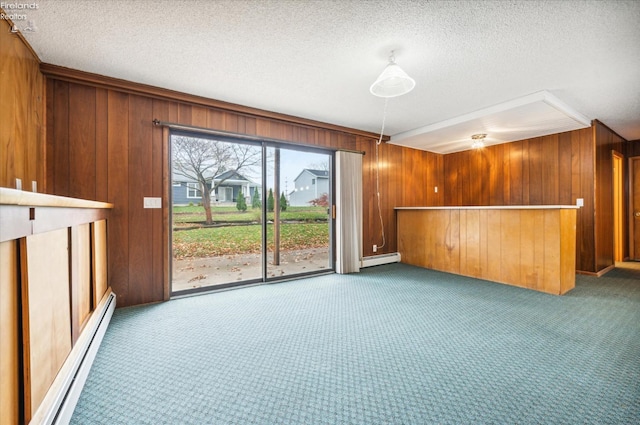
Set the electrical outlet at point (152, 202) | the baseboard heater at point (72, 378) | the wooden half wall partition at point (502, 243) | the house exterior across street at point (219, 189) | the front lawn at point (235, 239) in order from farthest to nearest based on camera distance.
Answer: the front lawn at point (235, 239)
the house exterior across street at point (219, 189)
the wooden half wall partition at point (502, 243)
the electrical outlet at point (152, 202)
the baseboard heater at point (72, 378)

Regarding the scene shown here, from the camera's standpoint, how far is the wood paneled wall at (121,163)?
2.56 metres

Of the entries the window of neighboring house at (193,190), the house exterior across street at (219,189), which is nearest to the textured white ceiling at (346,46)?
the house exterior across street at (219,189)

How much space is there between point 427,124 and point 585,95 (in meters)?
1.79

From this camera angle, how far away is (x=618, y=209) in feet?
16.1

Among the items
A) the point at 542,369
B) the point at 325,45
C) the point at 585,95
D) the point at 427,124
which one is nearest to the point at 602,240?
the point at 585,95

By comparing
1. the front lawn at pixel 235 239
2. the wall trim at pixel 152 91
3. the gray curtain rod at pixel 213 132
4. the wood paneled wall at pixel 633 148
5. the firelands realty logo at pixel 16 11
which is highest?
the firelands realty logo at pixel 16 11

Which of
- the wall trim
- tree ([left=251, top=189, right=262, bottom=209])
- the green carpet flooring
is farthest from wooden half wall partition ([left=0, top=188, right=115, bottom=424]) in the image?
tree ([left=251, top=189, right=262, bottom=209])

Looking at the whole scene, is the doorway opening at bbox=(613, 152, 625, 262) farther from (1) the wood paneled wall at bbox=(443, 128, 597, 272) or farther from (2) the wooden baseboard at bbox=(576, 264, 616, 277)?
(1) the wood paneled wall at bbox=(443, 128, 597, 272)

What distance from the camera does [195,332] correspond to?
2.22 meters

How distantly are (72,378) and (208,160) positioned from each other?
2875 mm

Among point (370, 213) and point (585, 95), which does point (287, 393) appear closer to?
point (370, 213)

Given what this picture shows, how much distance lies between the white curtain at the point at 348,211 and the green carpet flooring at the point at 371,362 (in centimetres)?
130

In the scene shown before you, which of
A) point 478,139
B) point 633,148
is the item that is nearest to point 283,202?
point 478,139

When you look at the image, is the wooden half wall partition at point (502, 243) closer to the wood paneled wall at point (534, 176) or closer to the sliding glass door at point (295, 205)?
the wood paneled wall at point (534, 176)
